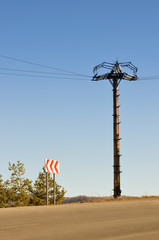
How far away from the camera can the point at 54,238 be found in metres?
5.09

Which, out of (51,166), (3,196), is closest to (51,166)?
(51,166)

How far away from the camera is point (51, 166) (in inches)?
778

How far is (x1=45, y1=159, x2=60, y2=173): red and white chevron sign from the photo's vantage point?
63.9 feet

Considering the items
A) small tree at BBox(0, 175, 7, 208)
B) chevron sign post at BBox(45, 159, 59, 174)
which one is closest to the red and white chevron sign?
chevron sign post at BBox(45, 159, 59, 174)

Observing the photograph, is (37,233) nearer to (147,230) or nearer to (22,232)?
(22,232)

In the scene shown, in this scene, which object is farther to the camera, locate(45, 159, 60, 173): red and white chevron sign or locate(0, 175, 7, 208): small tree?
locate(0, 175, 7, 208): small tree

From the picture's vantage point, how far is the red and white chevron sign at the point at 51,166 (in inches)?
767

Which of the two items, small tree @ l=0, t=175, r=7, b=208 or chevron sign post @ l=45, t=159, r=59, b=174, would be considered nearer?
chevron sign post @ l=45, t=159, r=59, b=174

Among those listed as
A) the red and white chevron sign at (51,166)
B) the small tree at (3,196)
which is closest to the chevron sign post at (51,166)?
the red and white chevron sign at (51,166)

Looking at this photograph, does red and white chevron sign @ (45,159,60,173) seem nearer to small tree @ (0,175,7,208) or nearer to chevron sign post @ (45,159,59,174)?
chevron sign post @ (45,159,59,174)

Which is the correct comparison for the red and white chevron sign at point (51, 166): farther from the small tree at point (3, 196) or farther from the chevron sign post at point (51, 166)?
the small tree at point (3, 196)

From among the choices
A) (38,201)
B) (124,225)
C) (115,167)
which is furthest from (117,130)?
(38,201)

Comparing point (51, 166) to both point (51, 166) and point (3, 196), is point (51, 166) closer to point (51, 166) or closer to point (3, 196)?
point (51, 166)

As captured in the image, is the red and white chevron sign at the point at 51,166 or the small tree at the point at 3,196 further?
the small tree at the point at 3,196
